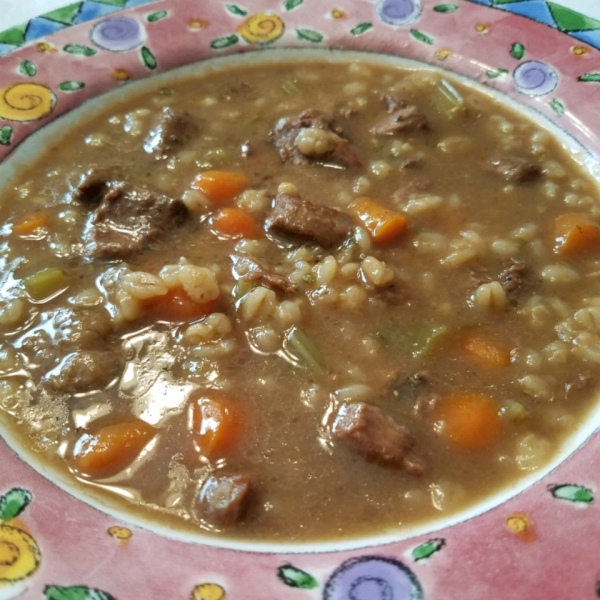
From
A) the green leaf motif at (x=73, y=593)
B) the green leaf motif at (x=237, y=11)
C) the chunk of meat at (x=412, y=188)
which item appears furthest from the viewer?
the green leaf motif at (x=237, y=11)

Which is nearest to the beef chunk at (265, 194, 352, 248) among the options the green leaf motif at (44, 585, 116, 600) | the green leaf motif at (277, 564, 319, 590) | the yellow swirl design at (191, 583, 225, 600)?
the green leaf motif at (277, 564, 319, 590)

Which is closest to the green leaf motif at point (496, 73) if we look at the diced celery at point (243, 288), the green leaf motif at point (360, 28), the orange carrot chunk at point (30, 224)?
the green leaf motif at point (360, 28)

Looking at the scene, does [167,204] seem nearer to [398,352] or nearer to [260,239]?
[260,239]

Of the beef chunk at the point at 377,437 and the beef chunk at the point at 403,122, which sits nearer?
the beef chunk at the point at 377,437

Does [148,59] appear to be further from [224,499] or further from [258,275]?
[224,499]

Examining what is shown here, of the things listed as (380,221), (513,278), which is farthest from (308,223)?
(513,278)

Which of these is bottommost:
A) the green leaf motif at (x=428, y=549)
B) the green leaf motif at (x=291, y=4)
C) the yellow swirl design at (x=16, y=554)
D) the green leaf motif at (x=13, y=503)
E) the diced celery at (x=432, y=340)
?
the green leaf motif at (x=13, y=503)

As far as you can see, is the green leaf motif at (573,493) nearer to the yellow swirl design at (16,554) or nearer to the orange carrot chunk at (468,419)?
the orange carrot chunk at (468,419)

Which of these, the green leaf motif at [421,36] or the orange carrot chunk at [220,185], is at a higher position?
the green leaf motif at [421,36]

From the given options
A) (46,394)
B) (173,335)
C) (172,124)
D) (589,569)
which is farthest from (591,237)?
(46,394)
